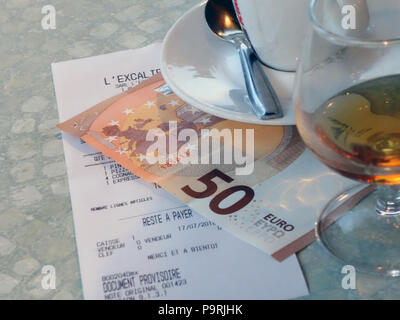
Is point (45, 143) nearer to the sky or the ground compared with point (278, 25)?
nearer to the ground

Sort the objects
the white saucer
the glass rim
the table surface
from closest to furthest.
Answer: the glass rim
the table surface
the white saucer

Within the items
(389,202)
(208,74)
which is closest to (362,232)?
(389,202)

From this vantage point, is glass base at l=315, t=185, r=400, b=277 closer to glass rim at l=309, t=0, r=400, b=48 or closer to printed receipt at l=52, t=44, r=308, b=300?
printed receipt at l=52, t=44, r=308, b=300

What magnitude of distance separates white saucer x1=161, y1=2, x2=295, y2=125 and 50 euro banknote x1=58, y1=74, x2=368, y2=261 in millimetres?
33

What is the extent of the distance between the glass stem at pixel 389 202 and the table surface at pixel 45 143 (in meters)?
0.07

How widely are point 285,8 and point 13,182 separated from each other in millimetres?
325

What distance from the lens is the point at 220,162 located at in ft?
2.23

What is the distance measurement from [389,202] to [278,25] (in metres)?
0.24

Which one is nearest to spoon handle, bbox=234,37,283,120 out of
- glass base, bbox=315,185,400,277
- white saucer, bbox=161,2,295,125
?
white saucer, bbox=161,2,295,125

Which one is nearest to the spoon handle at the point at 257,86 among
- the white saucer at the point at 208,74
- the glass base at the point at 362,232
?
the white saucer at the point at 208,74

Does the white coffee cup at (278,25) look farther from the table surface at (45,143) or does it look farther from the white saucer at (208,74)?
the table surface at (45,143)

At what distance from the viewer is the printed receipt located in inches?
22.0

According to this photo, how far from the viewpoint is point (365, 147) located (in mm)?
540

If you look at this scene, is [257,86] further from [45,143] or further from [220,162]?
[45,143]
